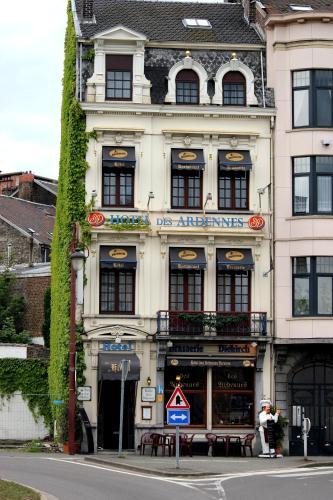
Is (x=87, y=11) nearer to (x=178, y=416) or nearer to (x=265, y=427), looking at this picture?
(x=265, y=427)

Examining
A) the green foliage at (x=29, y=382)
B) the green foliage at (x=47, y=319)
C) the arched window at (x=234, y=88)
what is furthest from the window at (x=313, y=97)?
the green foliage at (x=47, y=319)

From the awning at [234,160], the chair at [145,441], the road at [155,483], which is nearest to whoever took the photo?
the road at [155,483]

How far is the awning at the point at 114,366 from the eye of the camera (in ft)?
140

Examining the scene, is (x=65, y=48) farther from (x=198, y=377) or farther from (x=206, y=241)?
(x=198, y=377)

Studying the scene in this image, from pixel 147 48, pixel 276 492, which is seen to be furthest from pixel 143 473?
pixel 147 48

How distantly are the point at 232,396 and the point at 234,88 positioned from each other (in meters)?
10.8

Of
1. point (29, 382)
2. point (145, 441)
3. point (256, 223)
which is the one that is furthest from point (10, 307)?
point (145, 441)

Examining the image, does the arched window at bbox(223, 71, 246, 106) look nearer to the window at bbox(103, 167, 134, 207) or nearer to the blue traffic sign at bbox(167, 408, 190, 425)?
the window at bbox(103, 167, 134, 207)

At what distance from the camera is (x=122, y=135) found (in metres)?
44.2

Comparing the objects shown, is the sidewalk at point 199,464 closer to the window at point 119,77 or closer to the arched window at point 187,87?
the window at point 119,77

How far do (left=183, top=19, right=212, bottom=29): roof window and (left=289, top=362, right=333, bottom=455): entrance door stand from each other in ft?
43.7

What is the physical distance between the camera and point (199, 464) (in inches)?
1406

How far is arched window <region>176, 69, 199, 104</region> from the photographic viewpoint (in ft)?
147

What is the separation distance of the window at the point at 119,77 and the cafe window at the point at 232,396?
1002 cm
